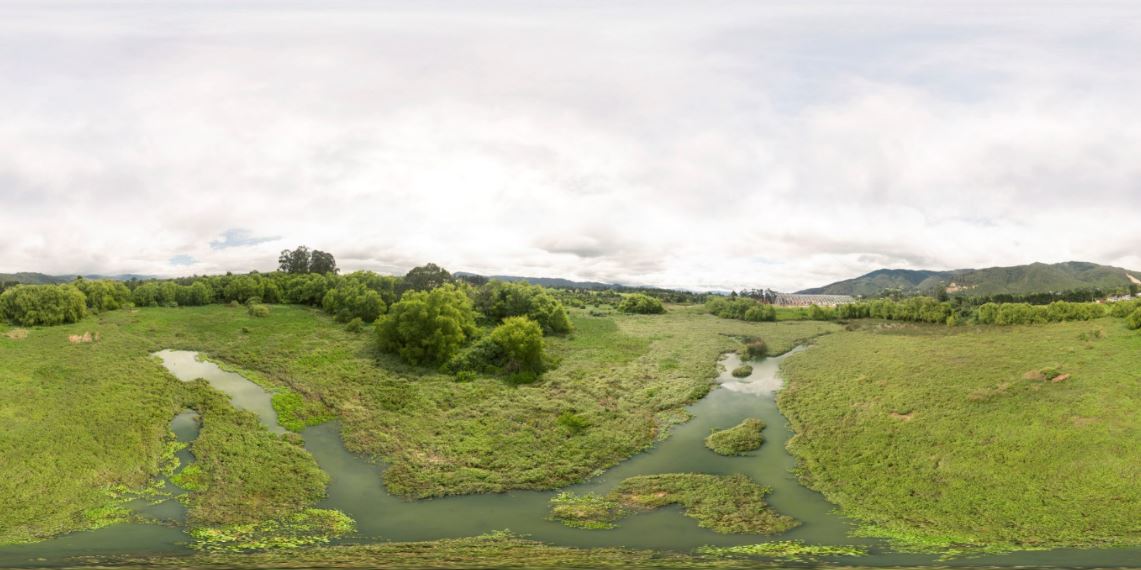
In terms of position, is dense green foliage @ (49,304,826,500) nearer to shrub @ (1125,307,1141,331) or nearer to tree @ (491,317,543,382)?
tree @ (491,317,543,382)

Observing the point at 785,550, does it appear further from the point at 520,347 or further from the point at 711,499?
the point at 520,347

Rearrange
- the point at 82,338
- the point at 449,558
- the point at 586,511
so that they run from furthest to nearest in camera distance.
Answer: the point at 82,338, the point at 586,511, the point at 449,558

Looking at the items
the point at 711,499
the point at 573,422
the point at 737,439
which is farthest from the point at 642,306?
the point at 711,499

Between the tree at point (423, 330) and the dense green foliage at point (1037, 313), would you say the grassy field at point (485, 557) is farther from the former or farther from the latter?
the dense green foliage at point (1037, 313)

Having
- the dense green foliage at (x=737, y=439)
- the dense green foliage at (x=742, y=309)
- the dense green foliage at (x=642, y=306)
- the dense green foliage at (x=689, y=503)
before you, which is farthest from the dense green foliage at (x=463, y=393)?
the dense green foliage at (x=642, y=306)

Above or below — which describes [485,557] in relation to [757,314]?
A: below

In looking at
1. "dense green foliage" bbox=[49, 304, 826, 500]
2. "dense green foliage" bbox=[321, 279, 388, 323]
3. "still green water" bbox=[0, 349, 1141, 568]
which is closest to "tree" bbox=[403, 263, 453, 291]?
"dense green foliage" bbox=[321, 279, 388, 323]
